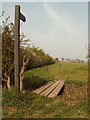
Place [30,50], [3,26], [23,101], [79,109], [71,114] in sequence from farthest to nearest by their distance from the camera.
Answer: [30,50] → [3,26] → [23,101] → [79,109] → [71,114]

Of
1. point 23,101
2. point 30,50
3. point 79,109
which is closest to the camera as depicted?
point 79,109

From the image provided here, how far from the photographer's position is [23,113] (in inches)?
266

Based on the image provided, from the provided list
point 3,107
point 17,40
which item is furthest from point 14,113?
point 17,40

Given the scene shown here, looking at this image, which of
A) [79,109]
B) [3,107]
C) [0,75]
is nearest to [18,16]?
[0,75]

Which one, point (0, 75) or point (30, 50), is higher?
point (30, 50)

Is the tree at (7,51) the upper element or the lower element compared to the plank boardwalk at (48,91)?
upper

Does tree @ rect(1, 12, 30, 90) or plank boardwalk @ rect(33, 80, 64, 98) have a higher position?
tree @ rect(1, 12, 30, 90)

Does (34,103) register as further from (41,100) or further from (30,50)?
(30,50)

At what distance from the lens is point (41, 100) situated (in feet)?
26.9

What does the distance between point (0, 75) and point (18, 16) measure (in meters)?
2.56

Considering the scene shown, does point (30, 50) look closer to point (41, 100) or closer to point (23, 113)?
point (41, 100)

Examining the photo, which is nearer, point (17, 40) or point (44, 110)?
point (44, 110)

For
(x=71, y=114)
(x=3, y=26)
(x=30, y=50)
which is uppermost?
(x=3, y=26)

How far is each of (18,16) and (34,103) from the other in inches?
121
